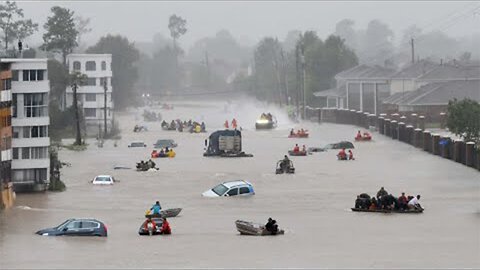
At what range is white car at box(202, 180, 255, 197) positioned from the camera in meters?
78.4

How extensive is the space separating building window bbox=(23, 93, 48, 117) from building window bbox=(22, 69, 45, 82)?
2.96 ft

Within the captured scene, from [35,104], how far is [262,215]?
1956 centimetres

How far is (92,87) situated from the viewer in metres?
174

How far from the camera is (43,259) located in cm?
5409

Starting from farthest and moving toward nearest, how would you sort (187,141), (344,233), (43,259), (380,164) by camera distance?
(187,141)
(380,164)
(344,233)
(43,259)

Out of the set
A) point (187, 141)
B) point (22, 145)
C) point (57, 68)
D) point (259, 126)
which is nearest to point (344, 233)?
point (22, 145)

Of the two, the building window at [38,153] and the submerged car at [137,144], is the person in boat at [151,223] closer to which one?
the building window at [38,153]

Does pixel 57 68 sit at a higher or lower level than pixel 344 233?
higher

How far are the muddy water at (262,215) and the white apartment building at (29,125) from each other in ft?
7.08

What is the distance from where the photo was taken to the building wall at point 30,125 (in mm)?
81438

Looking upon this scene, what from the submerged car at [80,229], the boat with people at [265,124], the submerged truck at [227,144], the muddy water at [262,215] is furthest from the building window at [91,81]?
the submerged car at [80,229]

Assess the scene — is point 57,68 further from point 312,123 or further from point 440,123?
point 440,123

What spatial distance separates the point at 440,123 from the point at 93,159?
4324 centimetres

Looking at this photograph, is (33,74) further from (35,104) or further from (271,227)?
(271,227)
